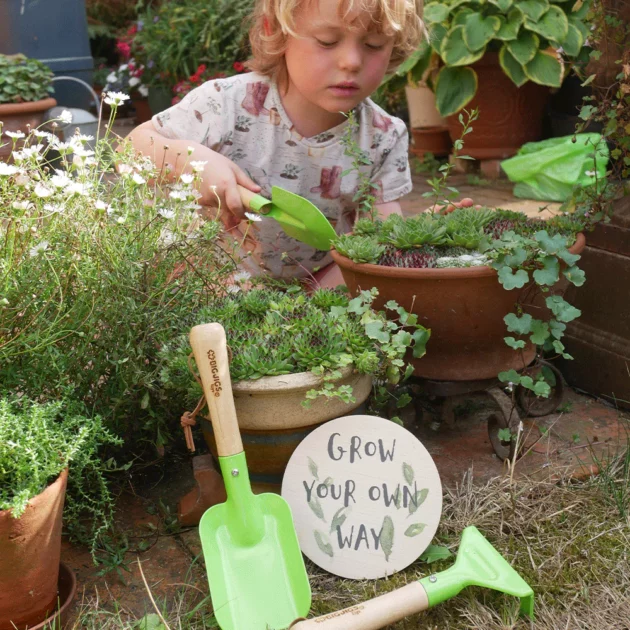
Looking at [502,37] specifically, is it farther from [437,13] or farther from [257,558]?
[257,558]

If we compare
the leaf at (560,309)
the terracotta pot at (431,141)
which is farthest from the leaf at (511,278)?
the terracotta pot at (431,141)

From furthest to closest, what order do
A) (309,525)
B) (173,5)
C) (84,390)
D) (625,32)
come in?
(173,5) < (625,32) < (84,390) < (309,525)

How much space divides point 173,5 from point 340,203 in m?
4.04

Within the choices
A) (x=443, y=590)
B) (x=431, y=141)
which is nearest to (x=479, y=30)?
(x=431, y=141)

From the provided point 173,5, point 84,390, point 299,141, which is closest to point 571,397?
point 299,141

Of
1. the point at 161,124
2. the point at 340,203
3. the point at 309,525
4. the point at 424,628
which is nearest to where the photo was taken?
the point at 424,628

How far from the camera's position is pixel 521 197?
13.7 ft

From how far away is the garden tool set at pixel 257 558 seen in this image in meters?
1.36

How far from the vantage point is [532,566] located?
4.94ft

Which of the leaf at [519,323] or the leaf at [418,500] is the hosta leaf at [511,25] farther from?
the leaf at [418,500]

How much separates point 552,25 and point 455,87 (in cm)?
58

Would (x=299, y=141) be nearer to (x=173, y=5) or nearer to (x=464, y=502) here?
(x=464, y=502)

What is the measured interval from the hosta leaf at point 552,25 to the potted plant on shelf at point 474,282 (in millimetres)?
2578

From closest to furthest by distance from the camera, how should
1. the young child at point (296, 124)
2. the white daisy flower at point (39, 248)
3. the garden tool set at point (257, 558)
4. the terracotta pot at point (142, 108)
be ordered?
the garden tool set at point (257, 558), the white daisy flower at point (39, 248), the young child at point (296, 124), the terracotta pot at point (142, 108)
